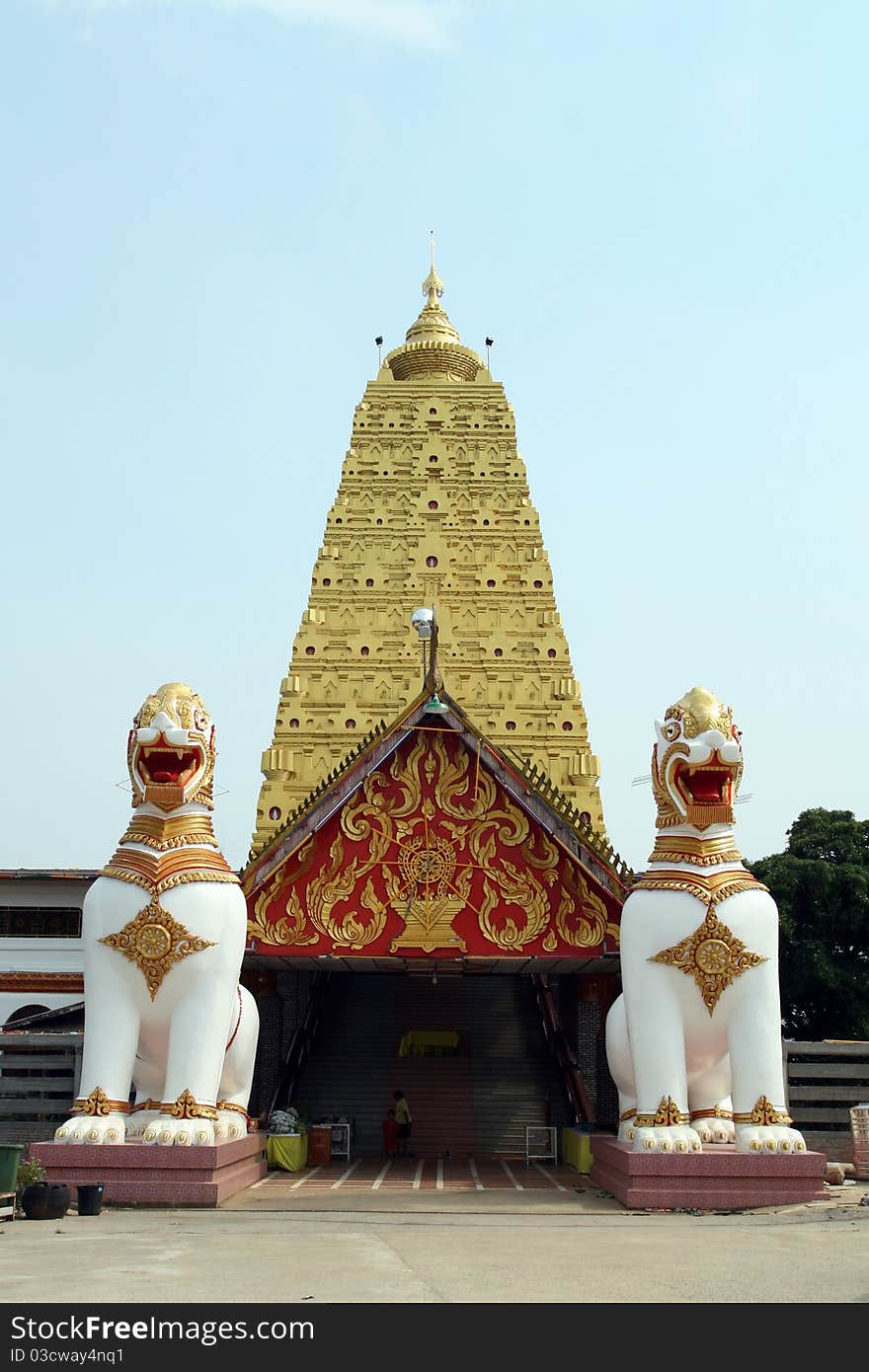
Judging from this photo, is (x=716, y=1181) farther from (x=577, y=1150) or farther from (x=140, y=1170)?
(x=140, y=1170)

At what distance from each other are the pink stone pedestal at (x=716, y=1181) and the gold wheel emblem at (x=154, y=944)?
3939 millimetres

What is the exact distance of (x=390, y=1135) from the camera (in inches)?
640

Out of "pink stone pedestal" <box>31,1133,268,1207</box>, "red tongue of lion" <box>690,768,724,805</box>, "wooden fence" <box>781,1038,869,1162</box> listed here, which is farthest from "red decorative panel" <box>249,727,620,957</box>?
"pink stone pedestal" <box>31,1133,268,1207</box>

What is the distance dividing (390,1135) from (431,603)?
11.6 m

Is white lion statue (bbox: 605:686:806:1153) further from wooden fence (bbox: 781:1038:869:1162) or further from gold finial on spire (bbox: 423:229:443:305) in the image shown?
gold finial on spire (bbox: 423:229:443:305)

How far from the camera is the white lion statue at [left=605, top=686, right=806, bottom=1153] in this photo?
11266 millimetres

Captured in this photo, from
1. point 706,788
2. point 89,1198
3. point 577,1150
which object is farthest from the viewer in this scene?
point 577,1150

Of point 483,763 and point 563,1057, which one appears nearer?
point 483,763

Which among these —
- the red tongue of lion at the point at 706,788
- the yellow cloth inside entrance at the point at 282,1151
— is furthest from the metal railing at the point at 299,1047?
the red tongue of lion at the point at 706,788

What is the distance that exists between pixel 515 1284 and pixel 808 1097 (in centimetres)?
955

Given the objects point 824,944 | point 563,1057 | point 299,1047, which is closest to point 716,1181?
point 563,1057

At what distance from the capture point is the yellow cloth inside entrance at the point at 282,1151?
14602 millimetres

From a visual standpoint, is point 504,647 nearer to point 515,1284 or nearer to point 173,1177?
point 173,1177
